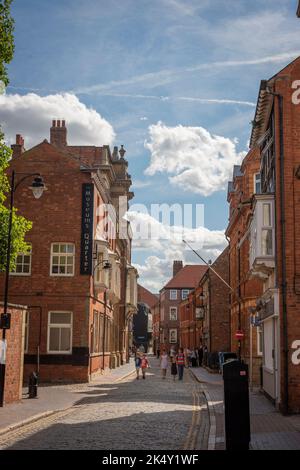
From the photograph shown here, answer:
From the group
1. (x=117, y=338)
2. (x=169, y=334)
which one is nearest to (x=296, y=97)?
(x=117, y=338)

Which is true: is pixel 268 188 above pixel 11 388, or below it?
above

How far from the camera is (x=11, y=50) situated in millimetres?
18125

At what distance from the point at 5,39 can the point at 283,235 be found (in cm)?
956

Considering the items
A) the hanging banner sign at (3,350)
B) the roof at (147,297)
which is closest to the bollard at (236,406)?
the hanging banner sign at (3,350)

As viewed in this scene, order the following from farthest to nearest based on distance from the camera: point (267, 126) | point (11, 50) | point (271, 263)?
point (267, 126) < point (271, 263) < point (11, 50)

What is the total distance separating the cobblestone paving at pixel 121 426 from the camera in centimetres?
1243

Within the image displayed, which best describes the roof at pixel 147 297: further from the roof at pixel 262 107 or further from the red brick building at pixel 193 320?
the roof at pixel 262 107

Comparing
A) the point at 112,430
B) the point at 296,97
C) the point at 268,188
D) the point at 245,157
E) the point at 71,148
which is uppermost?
the point at 71,148

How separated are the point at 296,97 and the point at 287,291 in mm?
5755

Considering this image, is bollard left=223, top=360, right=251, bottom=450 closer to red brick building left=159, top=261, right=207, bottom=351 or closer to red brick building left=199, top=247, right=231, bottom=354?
red brick building left=199, top=247, right=231, bottom=354

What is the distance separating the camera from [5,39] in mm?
17859

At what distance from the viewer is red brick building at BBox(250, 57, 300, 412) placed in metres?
18.0

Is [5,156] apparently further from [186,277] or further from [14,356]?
[186,277]
